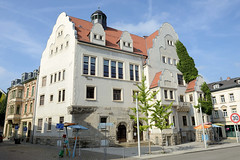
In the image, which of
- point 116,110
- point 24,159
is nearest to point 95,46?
point 116,110

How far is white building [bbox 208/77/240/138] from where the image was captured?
3994 cm

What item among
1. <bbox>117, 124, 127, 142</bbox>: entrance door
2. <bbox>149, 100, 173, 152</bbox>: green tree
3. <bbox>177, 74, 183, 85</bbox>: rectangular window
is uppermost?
<bbox>177, 74, 183, 85</bbox>: rectangular window

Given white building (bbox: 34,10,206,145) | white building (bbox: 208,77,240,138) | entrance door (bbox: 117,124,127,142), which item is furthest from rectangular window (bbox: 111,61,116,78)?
white building (bbox: 208,77,240,138)

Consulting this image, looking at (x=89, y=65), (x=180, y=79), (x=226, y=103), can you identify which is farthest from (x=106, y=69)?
(x=226, y=103)

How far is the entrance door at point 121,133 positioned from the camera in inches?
1025

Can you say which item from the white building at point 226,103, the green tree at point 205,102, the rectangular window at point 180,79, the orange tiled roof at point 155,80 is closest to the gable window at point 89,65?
the orange tiled roof at point 155,80

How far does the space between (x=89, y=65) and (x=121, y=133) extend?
36.9 feet

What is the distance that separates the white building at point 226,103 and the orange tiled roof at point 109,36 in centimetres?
2299

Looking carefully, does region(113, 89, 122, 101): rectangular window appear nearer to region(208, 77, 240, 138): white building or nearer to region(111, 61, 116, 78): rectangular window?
region(111, 61, 116, 78): rectangular window

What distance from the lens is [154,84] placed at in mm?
29500

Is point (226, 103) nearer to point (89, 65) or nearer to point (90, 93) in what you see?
point (90, 93)

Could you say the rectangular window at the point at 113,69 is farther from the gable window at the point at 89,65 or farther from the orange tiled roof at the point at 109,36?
the gable window at the point at 89,65

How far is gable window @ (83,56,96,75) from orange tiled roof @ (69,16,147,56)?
2939 millimetres

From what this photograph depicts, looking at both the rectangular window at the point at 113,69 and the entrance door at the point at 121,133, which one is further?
the rectangular window at the point at 113,69
